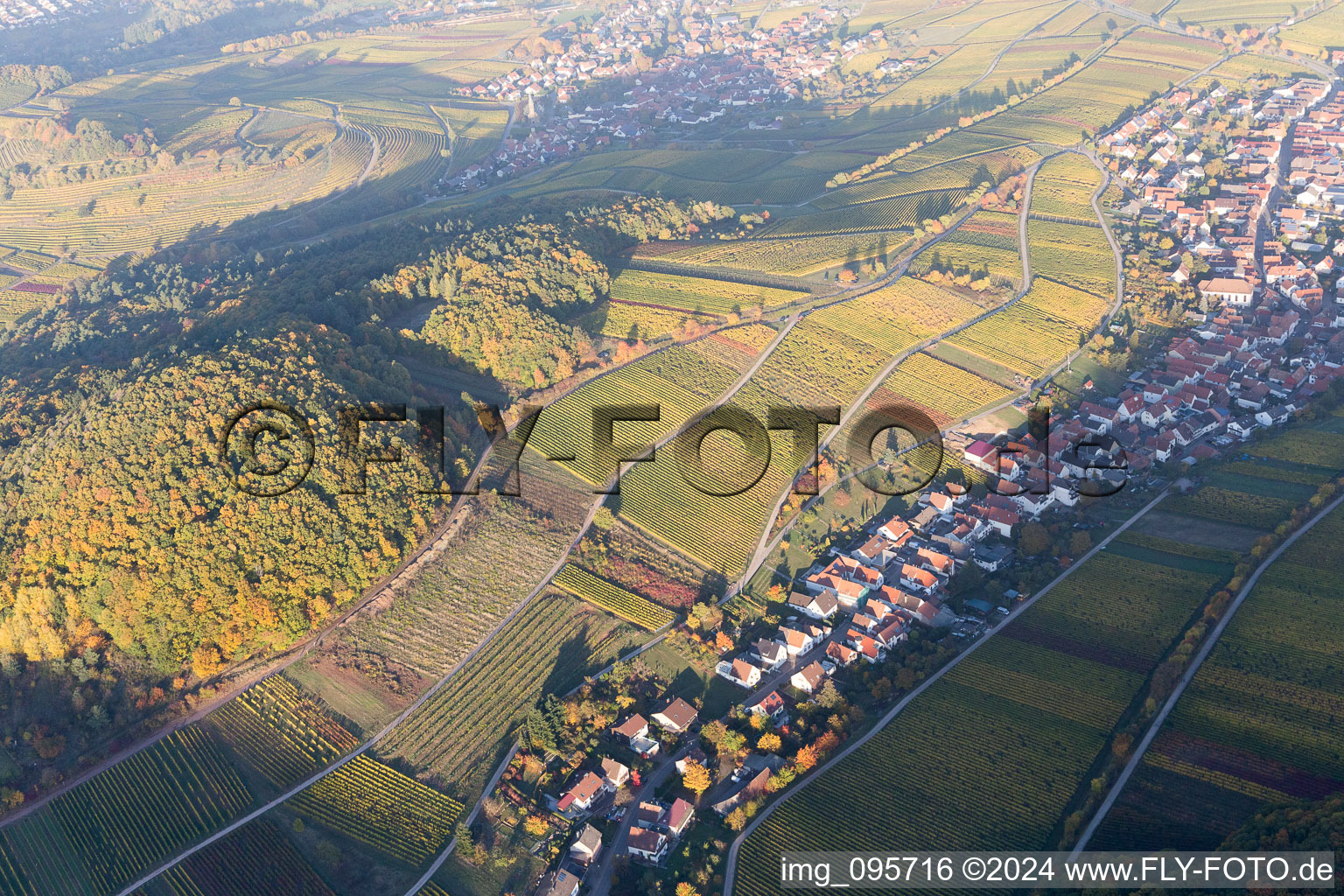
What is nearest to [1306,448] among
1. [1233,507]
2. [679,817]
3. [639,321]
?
[1233,507]

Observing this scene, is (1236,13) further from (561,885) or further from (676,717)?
(561,885)

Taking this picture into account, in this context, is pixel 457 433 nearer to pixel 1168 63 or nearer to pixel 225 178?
pixel 225 178

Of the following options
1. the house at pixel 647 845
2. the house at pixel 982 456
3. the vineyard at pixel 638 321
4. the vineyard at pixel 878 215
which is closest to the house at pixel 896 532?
the house at pixel 982 456

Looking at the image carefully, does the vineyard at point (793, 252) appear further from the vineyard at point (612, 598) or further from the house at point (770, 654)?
the house at point (770, 654)

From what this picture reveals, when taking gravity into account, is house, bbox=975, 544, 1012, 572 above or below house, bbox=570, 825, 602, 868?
above

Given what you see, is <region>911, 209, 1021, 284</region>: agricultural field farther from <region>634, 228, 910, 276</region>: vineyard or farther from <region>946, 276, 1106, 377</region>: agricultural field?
<region>946, 276, 1106, 377</region>: agricultural field

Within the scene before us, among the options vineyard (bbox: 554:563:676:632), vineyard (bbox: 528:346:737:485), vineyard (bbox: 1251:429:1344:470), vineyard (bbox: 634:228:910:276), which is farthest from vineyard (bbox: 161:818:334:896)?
vineyard (bbox: 1251:429:1344:470)
